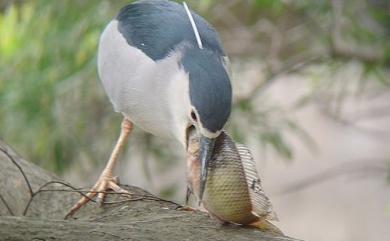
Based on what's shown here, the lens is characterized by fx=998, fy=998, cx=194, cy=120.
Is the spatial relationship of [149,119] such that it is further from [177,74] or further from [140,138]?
[140,138]

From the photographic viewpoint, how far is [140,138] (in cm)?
320

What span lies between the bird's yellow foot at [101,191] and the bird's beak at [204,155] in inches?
7.6

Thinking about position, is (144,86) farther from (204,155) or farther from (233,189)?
(233,189)

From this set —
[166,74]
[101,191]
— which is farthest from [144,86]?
[101,191]

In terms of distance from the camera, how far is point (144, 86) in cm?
194

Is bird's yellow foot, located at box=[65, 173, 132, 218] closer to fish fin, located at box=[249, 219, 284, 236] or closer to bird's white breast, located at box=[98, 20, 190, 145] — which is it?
bird's white breast, located at box=[98, 20, 190, 145]

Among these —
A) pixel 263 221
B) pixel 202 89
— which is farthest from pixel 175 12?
pixel 263 221

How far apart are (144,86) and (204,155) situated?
0.35 meters

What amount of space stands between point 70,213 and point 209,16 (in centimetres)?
Answer: 156

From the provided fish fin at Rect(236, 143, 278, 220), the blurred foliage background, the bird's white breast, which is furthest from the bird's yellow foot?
the blurred foliage background

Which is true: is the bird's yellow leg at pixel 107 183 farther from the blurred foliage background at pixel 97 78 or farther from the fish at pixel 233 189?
the blurred foliage background at pixel 97 78

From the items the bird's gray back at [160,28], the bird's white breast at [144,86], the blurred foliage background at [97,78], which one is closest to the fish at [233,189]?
the bird's white breast at [144,86]

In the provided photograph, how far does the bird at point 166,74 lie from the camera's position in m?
1.66

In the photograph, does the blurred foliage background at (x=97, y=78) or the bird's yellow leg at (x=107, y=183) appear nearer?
the bird's yellow leg at (x=107, y=183)
